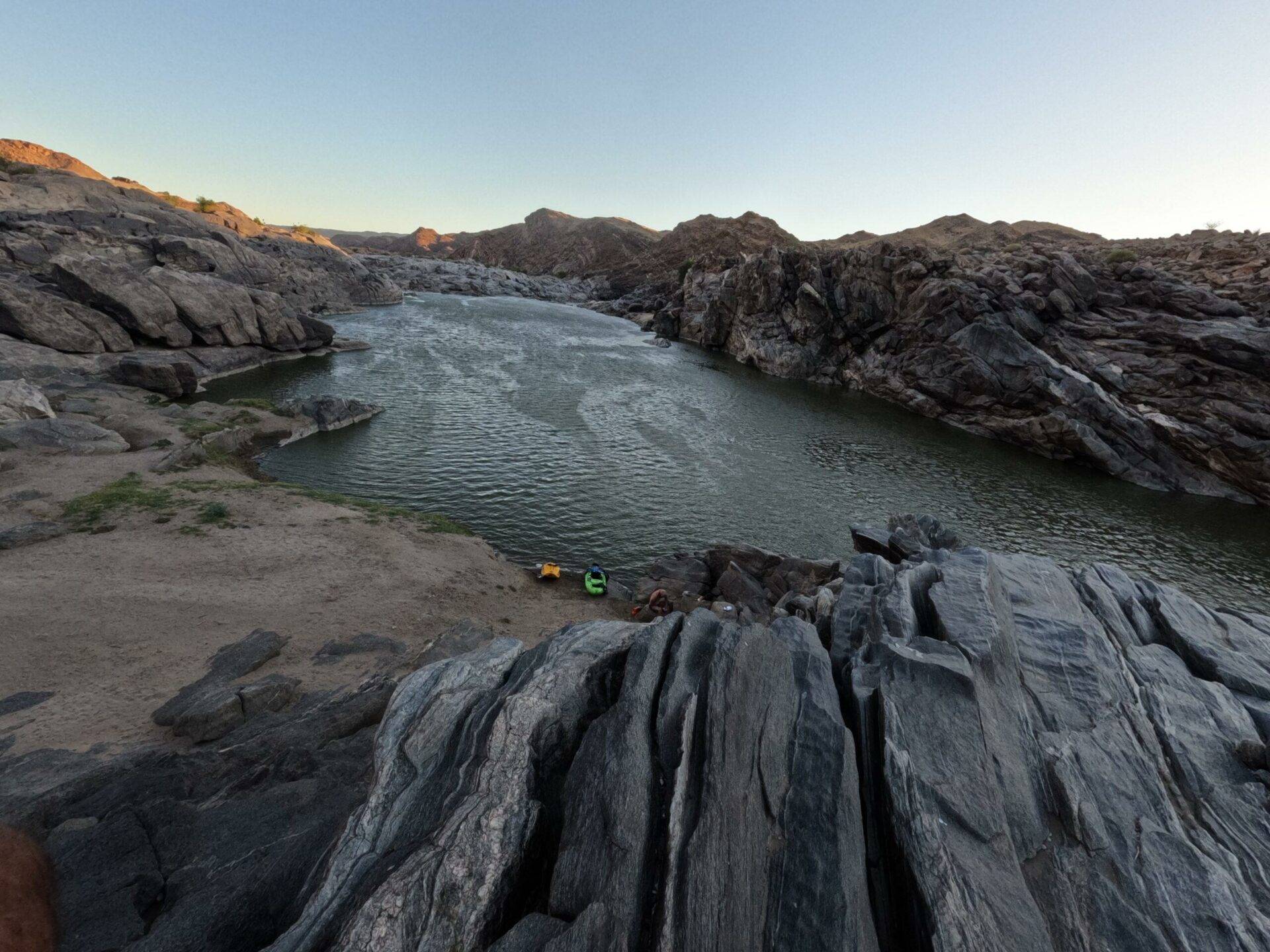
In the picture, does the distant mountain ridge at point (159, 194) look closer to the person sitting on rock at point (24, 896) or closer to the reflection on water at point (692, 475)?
the reflection on water at point (692, 475)

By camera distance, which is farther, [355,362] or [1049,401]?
[355,362]

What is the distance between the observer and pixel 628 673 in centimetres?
1176

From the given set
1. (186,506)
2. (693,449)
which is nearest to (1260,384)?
(693,449)

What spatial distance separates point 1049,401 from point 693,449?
4192cm

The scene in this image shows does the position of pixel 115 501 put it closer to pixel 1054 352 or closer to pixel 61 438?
pixel 61 438

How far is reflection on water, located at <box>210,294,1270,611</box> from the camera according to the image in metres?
34.6

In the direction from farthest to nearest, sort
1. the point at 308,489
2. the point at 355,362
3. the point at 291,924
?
the point at 355,362, the point at 308,489, the point at 291,924

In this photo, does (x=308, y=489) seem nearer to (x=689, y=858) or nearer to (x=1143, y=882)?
(x=689, y=858)

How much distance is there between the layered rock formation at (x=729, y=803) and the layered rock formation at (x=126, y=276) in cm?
5842

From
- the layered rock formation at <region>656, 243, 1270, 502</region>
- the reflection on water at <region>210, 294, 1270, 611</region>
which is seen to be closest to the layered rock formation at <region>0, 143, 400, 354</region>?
the reflection on water at <region>210, 294, 1270, 611</region>

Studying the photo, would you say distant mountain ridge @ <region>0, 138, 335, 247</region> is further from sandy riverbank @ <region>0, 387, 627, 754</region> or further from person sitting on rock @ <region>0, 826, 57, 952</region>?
person sitting on rock @ <region>0, 826, 57, 952</region>

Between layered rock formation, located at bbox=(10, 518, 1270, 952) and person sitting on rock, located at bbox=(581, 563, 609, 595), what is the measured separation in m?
12.9

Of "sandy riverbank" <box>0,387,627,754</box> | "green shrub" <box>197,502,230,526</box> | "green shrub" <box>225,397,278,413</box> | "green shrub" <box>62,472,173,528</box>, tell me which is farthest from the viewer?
"green shrub" <box>225,397,278,413</box>

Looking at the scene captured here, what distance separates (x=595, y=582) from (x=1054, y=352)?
215 ft
